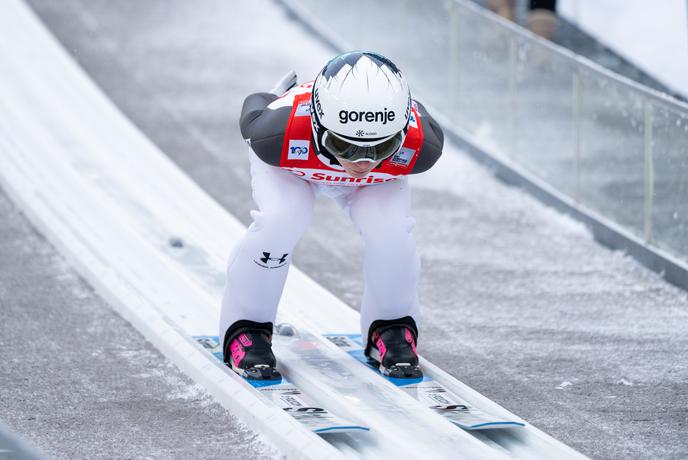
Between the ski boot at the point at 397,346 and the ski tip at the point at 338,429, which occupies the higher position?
the ski boot at the point at 397,346

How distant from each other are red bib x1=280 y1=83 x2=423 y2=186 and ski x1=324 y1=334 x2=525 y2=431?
2.75ft

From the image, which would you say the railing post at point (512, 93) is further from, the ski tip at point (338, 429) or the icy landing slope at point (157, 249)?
the ski tip at point (338, 429)

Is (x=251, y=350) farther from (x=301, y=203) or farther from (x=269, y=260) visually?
(x=301, y=203)

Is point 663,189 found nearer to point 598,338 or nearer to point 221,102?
point 598,338

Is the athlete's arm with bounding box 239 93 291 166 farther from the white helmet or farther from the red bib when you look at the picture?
the white helmet

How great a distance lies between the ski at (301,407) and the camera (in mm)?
5051

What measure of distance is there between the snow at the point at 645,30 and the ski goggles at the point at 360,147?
220 inches

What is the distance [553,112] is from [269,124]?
3.82 metres

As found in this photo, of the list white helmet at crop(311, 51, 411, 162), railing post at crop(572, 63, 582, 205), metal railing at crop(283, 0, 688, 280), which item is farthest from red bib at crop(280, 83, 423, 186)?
railing post at crop(572, 63, 582, 205)

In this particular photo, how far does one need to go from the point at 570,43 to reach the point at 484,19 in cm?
247

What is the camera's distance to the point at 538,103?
29.7 ft

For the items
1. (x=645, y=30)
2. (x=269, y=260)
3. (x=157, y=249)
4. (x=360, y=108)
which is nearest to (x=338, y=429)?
(x=269, y=260)

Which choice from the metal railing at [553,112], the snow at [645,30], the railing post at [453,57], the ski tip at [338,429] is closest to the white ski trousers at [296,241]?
the ski tip at [338,429]

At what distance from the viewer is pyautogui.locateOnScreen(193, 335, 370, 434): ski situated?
16.6 feet
